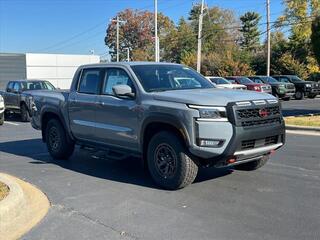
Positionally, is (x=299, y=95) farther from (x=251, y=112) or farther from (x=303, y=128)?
(x=251, y=112)

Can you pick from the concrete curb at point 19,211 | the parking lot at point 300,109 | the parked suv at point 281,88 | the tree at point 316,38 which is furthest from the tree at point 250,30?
the concrete curb at point 19,211

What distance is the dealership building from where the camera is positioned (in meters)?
45.1

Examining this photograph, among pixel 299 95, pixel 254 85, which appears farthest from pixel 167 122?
pixel 299 95

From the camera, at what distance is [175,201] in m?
6.41

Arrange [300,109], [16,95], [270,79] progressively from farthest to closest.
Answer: [270,79] < [300,109] < [16,95]

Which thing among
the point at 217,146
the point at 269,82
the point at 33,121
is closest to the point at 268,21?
the point at 269,82

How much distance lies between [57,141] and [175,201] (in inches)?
157

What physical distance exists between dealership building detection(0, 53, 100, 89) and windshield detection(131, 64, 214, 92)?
3800 cm

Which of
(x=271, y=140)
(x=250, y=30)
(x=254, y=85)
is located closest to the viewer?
(x=271, y=140)

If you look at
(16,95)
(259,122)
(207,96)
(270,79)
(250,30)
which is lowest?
(259,122)

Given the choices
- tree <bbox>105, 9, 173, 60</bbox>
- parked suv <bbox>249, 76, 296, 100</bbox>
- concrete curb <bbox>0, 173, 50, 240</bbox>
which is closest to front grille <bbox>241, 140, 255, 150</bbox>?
concrete curb <bbox>0, 173, 50, 240</bbox>

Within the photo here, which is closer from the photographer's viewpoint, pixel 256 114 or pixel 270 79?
pixel 256 114

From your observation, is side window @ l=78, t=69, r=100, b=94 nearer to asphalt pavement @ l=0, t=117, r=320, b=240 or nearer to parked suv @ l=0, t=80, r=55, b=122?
asphalt pavement @ l=0, t=117, r=320, b=240

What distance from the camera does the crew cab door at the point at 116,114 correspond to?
7.53 meters
